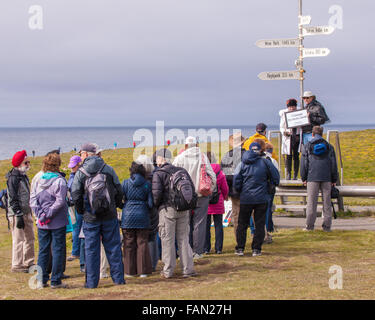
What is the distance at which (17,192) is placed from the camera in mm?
9039

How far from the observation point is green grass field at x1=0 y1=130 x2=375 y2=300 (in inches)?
283

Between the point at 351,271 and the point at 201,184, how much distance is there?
2.94 metres

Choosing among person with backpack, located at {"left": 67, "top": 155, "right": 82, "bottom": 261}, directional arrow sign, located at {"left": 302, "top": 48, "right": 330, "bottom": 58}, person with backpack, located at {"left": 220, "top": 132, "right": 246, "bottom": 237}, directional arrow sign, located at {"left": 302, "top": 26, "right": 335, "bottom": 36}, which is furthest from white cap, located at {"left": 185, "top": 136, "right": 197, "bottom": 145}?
directional arrow sign, located at {"left": 302, "top": 26, "right": 335, "bottom": 36}

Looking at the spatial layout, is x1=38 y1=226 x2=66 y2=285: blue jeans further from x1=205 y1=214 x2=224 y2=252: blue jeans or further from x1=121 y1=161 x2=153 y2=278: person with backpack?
x1=205 y1=214 x2=224 y2=252: blue jeans

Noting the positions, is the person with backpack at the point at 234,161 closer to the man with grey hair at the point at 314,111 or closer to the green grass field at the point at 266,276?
the green grass field at the point at 266,276

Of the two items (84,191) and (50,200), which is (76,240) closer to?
(50,200)

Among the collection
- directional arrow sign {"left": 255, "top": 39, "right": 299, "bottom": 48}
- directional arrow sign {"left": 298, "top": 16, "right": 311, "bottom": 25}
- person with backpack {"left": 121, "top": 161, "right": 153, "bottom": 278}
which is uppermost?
directional arrow sign {"left": 298, "top": 16, "right": 311, "bottom": 25}

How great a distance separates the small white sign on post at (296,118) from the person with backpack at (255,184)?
3985mm

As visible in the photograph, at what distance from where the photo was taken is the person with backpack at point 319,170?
11719 mm

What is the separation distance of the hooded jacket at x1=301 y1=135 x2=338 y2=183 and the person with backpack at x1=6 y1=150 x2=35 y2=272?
6258mm

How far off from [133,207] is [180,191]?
2.95 ft

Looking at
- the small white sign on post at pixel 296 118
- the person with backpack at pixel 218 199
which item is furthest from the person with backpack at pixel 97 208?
the small white sign on post at pixel 296 118

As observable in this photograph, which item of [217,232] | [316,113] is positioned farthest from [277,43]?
[217,232]
